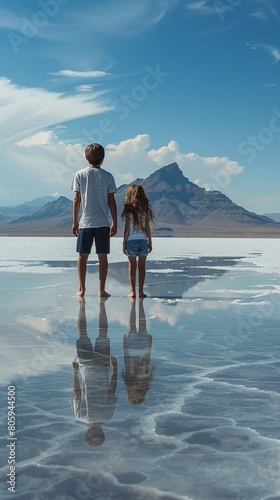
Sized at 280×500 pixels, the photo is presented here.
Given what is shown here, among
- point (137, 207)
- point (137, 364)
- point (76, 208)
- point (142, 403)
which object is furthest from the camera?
point (137, 207)

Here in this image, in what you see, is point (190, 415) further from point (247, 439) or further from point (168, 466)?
point (168, 466)

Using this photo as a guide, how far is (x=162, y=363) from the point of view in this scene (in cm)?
458

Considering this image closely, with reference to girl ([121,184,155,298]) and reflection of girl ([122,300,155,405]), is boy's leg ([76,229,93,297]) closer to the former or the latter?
girl ([121,184,155,298])

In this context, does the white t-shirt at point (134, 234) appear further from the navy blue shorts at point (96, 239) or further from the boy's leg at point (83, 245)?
the boy's leg at point (83, 245)

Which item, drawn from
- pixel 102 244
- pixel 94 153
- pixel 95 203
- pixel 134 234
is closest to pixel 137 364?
pixel 102 244

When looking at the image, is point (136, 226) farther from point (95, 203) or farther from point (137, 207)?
point (95, 203)

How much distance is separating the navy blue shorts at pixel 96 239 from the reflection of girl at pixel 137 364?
7.11 feet

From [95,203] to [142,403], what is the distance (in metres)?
5.20

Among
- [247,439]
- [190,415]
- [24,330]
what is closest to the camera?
[247,439]

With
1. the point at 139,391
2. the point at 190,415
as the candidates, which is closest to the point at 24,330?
the point at 139,391

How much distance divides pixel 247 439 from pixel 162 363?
5.43 ft

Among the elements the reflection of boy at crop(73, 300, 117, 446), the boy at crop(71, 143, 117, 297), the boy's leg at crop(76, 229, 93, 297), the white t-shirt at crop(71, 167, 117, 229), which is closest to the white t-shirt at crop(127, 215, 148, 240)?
the boy at crop(71, 143, 117, 297)

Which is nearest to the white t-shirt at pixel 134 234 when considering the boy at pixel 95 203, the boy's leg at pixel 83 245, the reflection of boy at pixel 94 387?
the boy at pixel 95 203

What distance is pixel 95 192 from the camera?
8484mm
